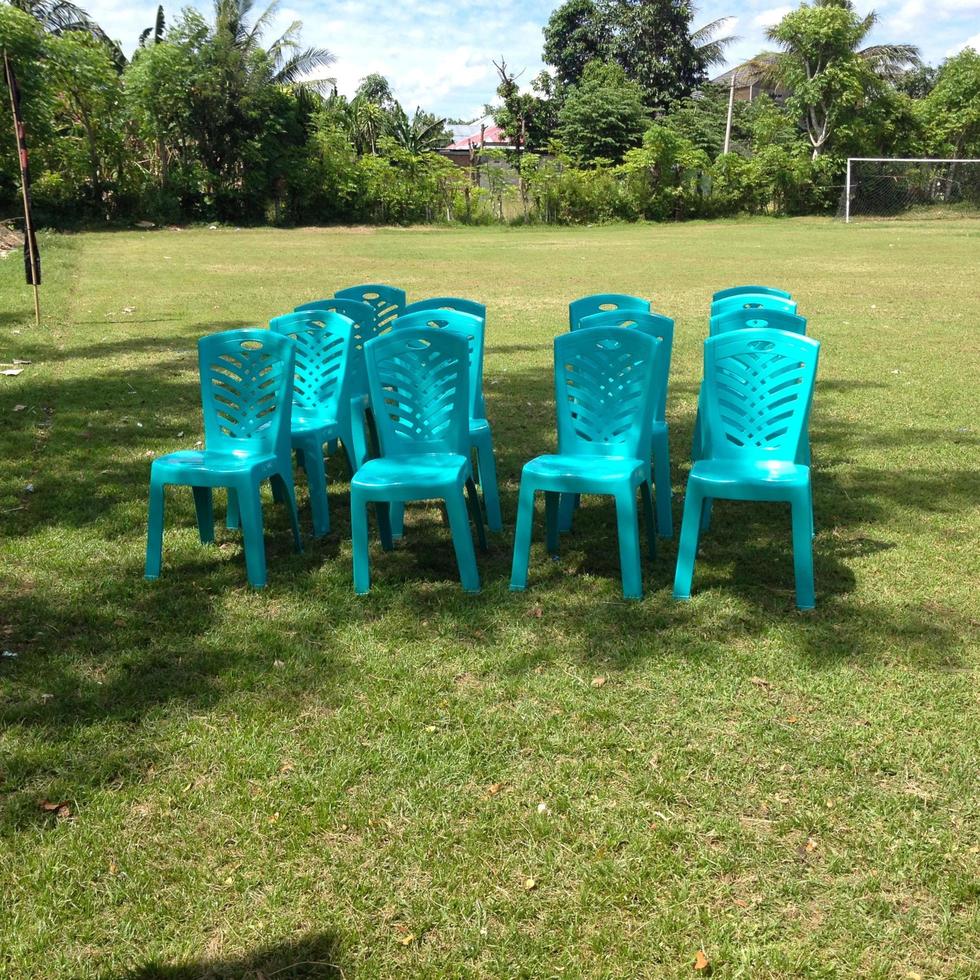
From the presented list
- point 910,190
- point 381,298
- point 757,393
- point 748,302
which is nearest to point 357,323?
point 381,298

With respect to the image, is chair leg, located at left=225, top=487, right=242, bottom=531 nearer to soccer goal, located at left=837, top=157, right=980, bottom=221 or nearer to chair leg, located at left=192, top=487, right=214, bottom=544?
chair leg, located at left=192, top=487, right=214, bottom=544

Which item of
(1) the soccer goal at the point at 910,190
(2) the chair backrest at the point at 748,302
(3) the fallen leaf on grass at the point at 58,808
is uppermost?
(1) the soccer goal at the point at 910,190

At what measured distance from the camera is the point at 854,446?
7.63 m

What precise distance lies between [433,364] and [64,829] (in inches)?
112

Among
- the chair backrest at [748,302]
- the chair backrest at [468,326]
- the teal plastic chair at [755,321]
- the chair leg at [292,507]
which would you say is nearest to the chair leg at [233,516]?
the chair leg at [292,507]

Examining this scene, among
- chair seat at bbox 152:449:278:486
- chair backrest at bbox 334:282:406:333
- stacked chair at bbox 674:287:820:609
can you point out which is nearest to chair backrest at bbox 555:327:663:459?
A: stacked chair at bbox 674:287:820:609

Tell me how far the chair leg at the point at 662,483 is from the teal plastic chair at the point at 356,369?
1926 millimetres

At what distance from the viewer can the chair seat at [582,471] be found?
15.8 ft

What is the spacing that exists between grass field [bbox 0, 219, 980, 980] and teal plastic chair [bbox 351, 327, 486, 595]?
0.35 meters

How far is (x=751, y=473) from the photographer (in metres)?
4.97

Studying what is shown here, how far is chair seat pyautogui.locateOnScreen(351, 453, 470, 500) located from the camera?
4.83m

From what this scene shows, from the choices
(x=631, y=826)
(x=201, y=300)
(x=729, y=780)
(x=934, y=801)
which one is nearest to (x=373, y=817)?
(x=631, y=826)

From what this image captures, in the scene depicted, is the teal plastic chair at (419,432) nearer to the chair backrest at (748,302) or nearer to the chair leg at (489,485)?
the chair leg at (489,485)

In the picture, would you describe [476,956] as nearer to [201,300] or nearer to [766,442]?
[766,442]
